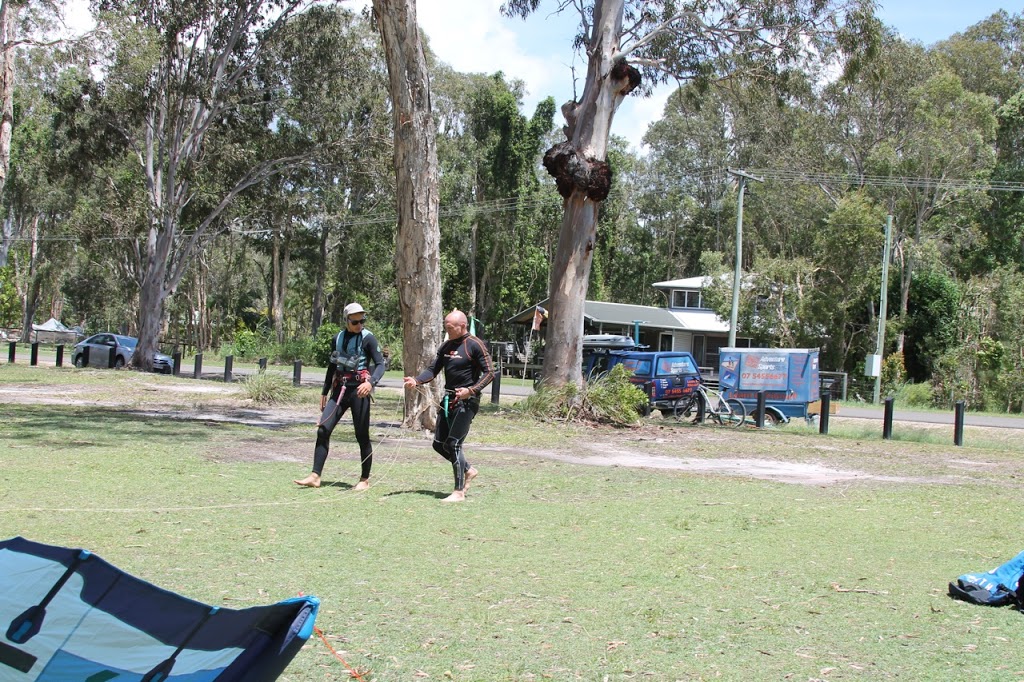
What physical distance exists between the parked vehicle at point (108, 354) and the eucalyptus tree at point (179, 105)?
1557mm

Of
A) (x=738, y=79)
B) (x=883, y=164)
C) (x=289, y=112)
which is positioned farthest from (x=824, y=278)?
(x=289, y=112)

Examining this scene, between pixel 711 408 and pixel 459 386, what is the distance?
1313 centimetres

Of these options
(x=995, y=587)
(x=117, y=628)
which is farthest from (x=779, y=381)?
(x=117, y=628)

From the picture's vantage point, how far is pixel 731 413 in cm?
2056

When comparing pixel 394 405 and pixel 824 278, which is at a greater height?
pixel 824 278

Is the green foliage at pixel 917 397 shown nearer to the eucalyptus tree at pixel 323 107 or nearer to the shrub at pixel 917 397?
the shrub at pixel 917 397

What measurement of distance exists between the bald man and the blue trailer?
13.9 meters

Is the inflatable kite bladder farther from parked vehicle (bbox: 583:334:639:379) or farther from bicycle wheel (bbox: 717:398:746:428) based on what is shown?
bicycle wheel (bbox: 717:398:746:428)

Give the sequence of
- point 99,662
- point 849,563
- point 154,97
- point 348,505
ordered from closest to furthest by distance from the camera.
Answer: point 99,662, point 849,563, point 348,505, point 154,97

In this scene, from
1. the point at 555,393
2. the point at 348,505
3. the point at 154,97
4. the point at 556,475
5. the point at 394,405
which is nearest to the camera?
the point at 348,505

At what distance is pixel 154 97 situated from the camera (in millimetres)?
30078

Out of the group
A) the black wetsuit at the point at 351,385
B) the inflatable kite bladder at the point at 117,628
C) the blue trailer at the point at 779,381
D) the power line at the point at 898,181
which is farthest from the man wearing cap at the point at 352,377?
the power line at the point at 898,181

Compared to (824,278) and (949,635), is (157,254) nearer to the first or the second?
(824,278)

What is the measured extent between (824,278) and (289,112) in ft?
76.9
